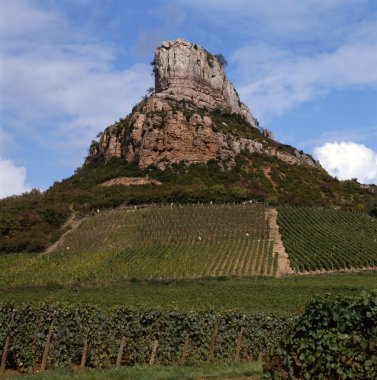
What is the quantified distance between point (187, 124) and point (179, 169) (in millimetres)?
9201

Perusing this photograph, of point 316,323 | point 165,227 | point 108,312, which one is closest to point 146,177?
point 165,227

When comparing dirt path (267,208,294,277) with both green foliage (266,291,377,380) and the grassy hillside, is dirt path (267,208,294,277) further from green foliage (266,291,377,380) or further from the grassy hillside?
green foliage (266,291,377,380)

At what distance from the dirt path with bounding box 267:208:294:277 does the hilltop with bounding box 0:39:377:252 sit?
8915 millimetres

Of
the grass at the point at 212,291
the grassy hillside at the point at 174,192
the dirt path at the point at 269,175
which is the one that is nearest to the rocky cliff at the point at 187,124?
the grassy hillside at the point at 174,192

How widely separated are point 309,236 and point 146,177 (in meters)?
37.9

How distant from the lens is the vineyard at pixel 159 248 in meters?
46.5

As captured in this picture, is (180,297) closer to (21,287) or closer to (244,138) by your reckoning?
(21,287)

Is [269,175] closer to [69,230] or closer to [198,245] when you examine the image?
[198,245]

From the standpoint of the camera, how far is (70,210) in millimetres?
76500

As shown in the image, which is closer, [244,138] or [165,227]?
[165,227]

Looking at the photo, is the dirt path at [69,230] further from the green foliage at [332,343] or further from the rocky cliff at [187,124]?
the green foliage at [332,343]

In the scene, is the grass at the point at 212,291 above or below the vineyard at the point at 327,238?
below

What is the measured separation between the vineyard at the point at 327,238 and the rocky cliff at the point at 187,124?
2787 cm

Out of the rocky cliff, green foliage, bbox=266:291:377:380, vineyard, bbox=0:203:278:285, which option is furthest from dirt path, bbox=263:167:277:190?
green foliage, bbox=266:291:377:380
